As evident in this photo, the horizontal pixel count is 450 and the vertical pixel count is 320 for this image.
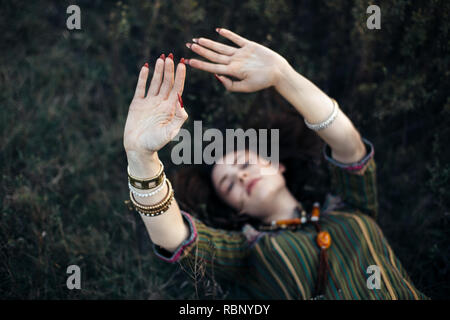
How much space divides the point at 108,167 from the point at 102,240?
710 millimetres

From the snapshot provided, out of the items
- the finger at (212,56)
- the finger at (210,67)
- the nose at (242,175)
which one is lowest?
the nose at (242,175)

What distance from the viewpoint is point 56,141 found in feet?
10.8

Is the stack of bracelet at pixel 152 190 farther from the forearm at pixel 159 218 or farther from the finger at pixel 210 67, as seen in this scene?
the finger at pixel 210 67

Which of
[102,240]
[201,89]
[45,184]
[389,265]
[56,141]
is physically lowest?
[389,265]

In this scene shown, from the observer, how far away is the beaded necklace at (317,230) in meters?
2.28

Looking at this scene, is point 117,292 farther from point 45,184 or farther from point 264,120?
point 264,120

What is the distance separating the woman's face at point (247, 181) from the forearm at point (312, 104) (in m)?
0.50

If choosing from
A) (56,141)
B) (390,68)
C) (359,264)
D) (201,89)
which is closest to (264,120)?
(201,89)

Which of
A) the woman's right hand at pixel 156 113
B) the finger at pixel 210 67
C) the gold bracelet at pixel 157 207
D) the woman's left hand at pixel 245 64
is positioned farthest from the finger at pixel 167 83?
the gold bracelet at pixel 157 207

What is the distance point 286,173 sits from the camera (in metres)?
3.03

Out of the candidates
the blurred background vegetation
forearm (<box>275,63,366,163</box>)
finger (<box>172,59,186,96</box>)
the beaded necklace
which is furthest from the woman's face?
finger (<box>172,59,186,96</box>)

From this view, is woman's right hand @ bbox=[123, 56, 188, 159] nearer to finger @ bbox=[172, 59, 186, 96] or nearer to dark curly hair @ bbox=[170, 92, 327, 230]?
finger @ bbox=[172, 59, 186, 96]

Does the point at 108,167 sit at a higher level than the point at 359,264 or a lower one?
higher

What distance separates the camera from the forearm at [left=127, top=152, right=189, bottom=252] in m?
1.83
